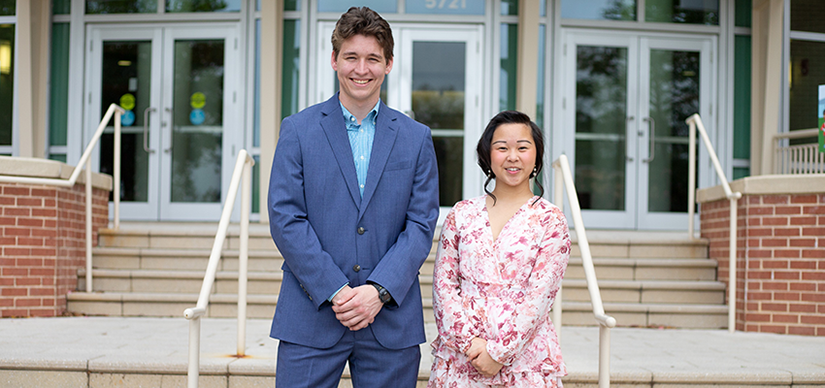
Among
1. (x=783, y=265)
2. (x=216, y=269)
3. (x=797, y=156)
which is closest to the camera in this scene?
(x=216, y=269)

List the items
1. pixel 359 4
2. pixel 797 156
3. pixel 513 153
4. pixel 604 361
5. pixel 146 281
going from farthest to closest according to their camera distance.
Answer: pixel 359 4
pixel 797 156
pixel 146 281
pixel 604 361
pixel 513 153

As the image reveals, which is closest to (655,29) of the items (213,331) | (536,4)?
(536,4)

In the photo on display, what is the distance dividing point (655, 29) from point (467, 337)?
19.8 feet

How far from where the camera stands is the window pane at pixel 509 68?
22.1 ft

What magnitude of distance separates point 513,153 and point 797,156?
Result: 6.15 m

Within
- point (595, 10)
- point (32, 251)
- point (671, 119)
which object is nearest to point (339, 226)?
point (32, 251)

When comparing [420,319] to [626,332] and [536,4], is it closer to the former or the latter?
[626,332]

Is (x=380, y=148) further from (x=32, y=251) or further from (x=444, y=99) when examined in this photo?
(x=444, y=99)

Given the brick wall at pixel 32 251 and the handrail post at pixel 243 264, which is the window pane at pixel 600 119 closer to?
the handrail post at pixel 243 264

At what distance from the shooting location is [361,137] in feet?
6.00

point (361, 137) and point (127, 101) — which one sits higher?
point (127, 101)

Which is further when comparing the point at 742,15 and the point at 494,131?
the point at 742,15

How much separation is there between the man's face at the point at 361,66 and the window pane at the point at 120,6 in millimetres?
5963

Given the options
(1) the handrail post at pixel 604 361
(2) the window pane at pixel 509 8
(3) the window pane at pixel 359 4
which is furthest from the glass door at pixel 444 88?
(1) the handrail post at pixel 604 361
